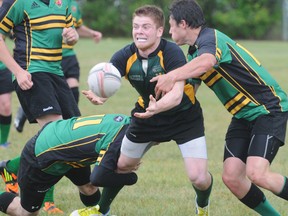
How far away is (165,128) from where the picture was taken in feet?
17.2

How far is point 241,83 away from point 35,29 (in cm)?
207

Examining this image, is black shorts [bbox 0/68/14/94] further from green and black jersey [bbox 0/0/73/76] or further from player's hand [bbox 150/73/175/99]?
player's hand [bbox 150/73/175/99]

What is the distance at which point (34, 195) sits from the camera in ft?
17.1

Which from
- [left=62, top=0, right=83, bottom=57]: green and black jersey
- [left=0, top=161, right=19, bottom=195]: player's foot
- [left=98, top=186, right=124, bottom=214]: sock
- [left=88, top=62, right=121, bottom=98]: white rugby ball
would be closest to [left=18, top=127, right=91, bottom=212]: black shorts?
[left=98, top=186, right=124, bottom=214]: sock

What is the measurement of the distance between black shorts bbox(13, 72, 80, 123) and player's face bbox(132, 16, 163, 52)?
1.34 m

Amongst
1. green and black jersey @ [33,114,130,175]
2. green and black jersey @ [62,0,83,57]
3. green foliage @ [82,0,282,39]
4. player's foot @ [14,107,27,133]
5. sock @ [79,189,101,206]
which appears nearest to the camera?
green and black jersey @ [33,114,130,175]

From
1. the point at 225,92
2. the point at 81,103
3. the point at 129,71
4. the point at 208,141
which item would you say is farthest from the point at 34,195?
the point at 81,103

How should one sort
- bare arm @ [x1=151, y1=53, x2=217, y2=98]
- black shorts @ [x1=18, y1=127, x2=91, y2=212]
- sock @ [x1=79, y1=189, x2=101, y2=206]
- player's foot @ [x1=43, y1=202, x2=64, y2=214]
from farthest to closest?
1. player's foot @ [x1=43, y1=202, x2=64, y2=214]
2. sock @ [x1=79, y1=189, x2=101, y2=206]
3. black shorts @ [x1=18, y1=127, x2=91, y2=212]
4. bare arm @ [x1=151, y1=53, x2=217, y2=98]

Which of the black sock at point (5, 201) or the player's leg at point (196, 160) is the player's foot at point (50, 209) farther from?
the player's leg at point (196, 160)

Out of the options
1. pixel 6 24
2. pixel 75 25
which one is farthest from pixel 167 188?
pixel 75 25

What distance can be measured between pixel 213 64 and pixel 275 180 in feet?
3.40

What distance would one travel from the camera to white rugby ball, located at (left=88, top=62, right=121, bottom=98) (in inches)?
198

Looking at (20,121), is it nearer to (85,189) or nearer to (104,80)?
(85,189)

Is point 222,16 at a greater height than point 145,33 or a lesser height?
lesser
